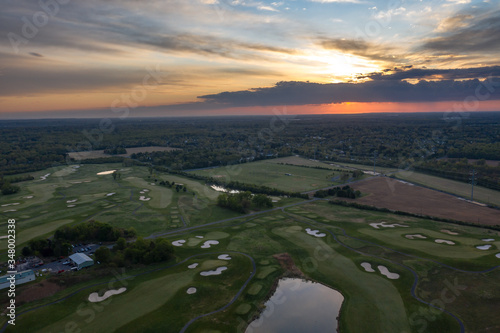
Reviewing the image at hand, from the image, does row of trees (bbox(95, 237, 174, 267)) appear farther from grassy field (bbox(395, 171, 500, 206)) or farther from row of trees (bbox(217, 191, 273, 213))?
grassy field (bbox(395, 171, 500, 206))

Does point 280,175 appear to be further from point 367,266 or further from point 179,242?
point 367,266

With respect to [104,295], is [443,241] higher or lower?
higher

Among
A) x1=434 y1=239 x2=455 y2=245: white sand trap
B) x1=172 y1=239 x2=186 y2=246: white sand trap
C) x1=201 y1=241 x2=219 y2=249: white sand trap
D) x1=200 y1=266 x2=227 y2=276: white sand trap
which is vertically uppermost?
x1=434 y1=239 x2=455 y2=245: white sand trap

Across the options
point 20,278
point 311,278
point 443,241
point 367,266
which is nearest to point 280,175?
point 443,241

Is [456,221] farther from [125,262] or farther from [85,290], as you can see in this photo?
[85,290]

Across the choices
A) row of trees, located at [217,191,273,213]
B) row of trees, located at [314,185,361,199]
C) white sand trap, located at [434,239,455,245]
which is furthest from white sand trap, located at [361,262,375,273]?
row of trees, located at [314,185,361,199]

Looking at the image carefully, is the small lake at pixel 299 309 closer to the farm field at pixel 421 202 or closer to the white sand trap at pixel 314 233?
the white sand trap at pixel 314 233

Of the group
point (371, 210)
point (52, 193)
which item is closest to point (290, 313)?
point (371, 210)

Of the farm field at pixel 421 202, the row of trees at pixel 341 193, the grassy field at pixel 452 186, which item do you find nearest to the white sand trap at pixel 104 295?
the row of trees at pixel 341 193
